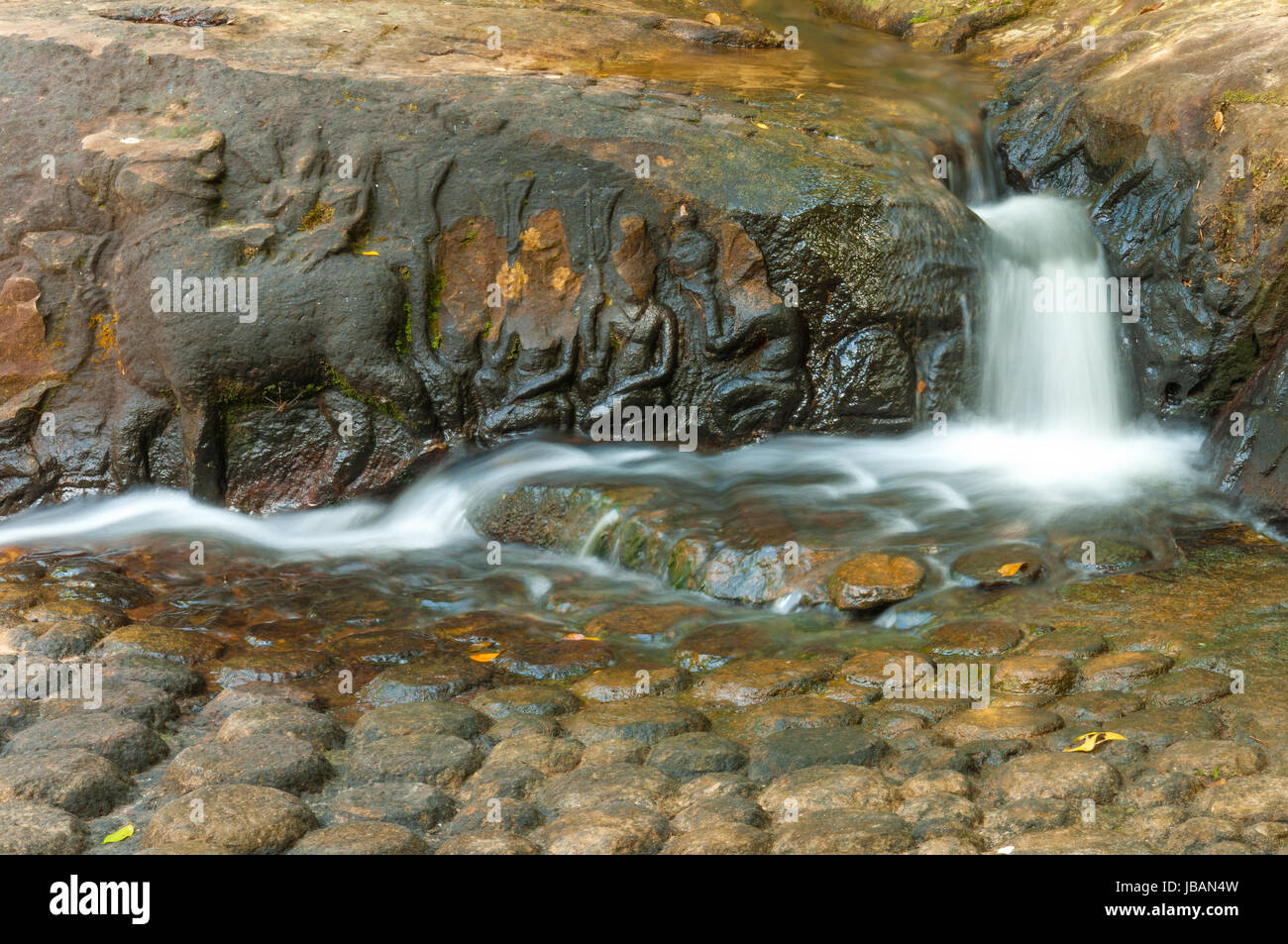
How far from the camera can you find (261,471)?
787 centimetres

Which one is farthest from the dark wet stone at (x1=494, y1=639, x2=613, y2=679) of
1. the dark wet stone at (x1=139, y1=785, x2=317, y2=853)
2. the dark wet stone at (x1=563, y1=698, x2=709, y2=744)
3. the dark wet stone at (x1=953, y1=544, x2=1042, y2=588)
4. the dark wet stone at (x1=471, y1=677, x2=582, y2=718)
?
the dark wet stone at (x1=953, y1=544, x2=1042, y2=588)

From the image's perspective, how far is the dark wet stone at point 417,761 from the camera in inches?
167

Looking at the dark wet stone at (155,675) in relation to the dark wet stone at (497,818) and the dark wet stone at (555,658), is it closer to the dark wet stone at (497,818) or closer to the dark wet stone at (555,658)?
the dark wet stone at (555,658)

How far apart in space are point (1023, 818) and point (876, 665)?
1406 millimetres

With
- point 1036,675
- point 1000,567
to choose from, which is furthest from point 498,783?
point 1000,567

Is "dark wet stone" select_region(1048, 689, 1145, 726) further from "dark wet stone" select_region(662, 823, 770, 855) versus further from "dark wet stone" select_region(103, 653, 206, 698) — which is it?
"dark wet stone" select_region(103, 653, 206, 698)

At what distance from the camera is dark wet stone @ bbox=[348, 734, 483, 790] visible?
13.9 feet

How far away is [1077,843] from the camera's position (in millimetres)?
3480

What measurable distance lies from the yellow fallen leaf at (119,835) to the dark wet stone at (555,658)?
72.7 inches

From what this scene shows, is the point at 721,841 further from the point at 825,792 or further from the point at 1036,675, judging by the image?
the point at 1036,675

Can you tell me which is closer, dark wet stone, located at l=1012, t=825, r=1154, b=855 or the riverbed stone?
dark wet stone, located at l=1012, t=825, r=1154, b=855

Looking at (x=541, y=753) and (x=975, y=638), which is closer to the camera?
(x=541, y=753)

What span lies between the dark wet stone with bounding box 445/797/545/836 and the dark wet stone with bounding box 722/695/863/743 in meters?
0.94

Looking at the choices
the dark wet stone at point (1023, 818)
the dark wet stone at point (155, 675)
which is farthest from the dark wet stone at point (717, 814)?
the dark wet stone at point (155, 675)
